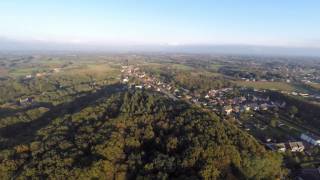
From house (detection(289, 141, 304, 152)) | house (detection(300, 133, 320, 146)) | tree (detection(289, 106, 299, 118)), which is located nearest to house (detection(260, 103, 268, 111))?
tree (detection(289, 106, 299, 118))

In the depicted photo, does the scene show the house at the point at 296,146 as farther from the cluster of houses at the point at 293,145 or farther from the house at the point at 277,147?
the house at the point at 277,147

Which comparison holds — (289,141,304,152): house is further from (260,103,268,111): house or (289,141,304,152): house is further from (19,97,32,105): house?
(19,97,32,105): house

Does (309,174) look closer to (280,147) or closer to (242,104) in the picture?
(280,147)

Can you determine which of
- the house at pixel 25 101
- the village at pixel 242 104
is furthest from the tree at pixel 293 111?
the house at pixel 25 101

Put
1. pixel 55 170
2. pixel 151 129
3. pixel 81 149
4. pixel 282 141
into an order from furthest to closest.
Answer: pixel 282 141
pixel 151 129
pixel 81 149
pixel 55 170

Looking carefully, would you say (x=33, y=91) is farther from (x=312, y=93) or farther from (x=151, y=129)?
(x=312, y=93)

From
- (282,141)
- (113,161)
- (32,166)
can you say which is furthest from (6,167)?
(282,141)

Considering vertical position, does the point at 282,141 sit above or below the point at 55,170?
below
